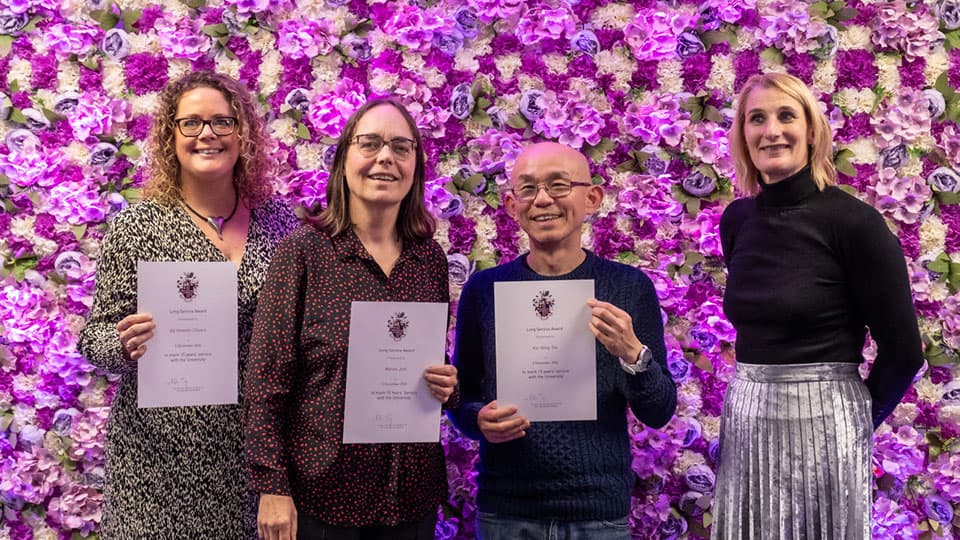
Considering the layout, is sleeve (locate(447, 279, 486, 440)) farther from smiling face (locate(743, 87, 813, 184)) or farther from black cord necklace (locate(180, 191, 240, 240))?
smiling face (locate(743, 87, 813, 184))

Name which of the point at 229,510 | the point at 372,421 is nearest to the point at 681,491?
the point at 372,421

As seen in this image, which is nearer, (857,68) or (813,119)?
(813,119)

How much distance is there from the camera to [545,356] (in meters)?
1.96

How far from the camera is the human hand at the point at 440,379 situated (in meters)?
1.86

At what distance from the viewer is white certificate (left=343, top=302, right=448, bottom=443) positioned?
1794mm

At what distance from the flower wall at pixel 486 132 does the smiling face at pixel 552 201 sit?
0.55 meters

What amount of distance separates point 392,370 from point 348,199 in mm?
438

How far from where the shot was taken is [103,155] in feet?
8.63

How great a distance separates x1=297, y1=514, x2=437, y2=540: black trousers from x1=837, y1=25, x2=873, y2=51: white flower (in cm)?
198

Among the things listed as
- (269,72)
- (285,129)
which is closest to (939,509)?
(285,129)

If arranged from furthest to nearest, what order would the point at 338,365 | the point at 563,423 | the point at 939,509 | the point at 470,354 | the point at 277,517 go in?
the point at 939,509 → the point at 470,354 → the point at 563,423 → the point at 338,365 → the point at 277,517

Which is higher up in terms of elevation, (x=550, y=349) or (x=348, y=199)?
(x=348, y=199)

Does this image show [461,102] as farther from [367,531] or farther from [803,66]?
[367,531]

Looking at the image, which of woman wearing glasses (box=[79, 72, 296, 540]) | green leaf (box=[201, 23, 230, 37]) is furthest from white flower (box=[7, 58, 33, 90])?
woman wearing glasses (box=[79, 72, 296, 540])
